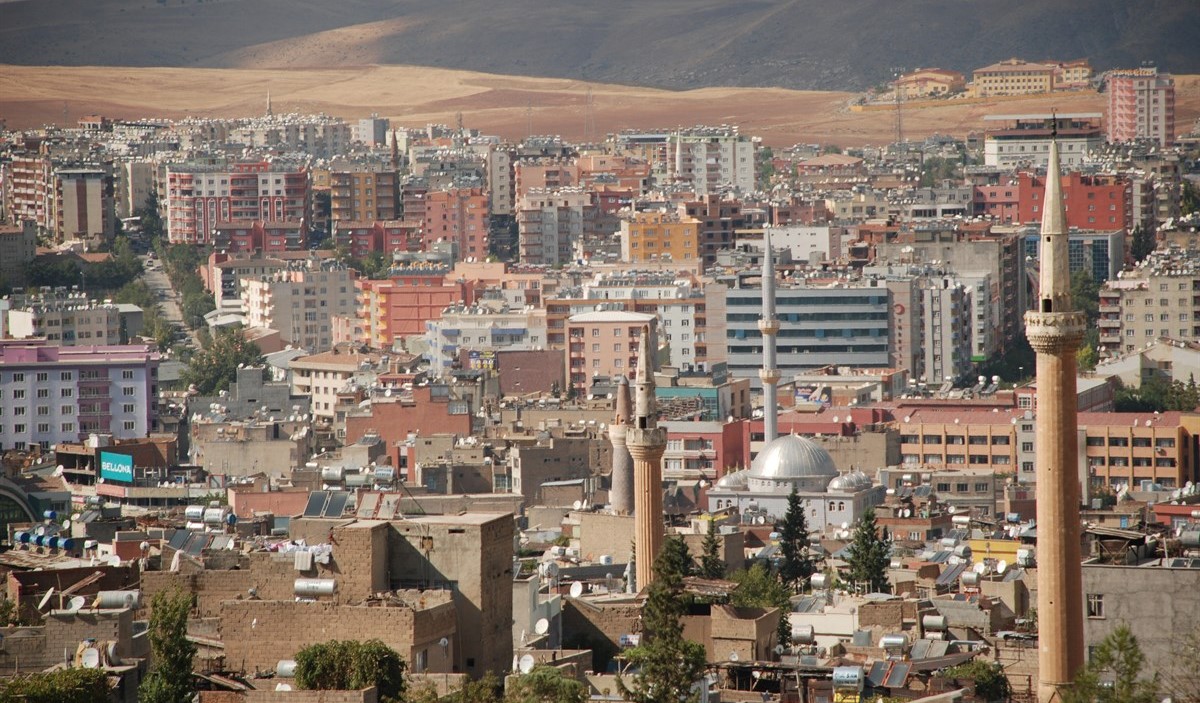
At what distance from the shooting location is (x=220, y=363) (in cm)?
7112

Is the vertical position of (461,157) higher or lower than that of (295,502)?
higher

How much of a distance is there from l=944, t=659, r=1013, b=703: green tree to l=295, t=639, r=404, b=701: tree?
5.18 metres

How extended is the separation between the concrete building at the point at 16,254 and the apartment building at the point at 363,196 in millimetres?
16265

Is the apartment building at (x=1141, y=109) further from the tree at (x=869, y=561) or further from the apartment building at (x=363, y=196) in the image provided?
the tree at (x=869, y=561)

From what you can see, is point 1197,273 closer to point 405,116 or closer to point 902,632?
point 902,632

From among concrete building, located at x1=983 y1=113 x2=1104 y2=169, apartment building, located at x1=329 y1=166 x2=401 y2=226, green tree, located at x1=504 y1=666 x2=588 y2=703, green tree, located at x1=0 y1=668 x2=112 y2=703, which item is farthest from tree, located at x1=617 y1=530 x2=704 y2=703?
concrete building, located at x1=983 y1=113 x2=1104 y2=169

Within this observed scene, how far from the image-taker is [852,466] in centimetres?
4997

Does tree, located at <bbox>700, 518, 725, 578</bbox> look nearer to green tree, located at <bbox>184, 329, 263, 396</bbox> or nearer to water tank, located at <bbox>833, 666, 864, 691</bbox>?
water tank, located at <bbox>833, 666, 864, 691</bbox>

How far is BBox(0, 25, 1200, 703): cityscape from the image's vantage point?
20297 millimetres

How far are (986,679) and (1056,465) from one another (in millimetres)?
1839

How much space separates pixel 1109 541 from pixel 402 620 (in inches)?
238

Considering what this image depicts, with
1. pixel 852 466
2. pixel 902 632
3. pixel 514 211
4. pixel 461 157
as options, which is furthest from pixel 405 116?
pixel 902 632

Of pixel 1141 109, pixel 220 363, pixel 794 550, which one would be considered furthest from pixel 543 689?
pixel 1141 109

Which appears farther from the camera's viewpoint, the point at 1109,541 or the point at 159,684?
the point at 1109,541
